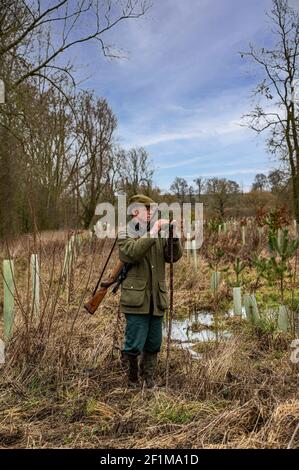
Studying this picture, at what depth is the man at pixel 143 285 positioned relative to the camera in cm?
341

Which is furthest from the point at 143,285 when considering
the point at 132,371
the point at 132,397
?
the point at 132,397

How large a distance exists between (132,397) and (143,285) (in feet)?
2.66

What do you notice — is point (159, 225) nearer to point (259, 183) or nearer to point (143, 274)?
point (143, 274)

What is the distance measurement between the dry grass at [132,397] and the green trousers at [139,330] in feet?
1.06

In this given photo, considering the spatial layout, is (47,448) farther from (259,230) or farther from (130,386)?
(259,230)

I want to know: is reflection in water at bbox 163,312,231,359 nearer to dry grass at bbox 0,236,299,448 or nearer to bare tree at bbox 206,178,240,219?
dry grass at bbox 0,236,299,448

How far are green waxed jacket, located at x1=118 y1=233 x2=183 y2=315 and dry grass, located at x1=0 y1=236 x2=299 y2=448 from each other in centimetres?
63

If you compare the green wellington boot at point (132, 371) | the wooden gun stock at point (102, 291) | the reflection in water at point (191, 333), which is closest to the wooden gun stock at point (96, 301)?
the wooden gun stock at point (102, 291)

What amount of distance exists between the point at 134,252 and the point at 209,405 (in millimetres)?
1167

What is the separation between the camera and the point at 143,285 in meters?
3.45

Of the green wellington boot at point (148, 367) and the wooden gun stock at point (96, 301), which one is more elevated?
the wooden gun stock at point (96, 301)

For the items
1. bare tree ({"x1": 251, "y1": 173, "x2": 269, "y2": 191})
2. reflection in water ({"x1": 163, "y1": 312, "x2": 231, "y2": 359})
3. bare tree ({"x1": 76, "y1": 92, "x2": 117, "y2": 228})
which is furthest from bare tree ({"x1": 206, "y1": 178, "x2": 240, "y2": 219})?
bare tree ({"x1": 76, "y1": 92, "x2": 117, "y2": 228})

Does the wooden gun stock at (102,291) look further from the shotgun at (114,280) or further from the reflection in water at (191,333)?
the reflection in water at (191,333)

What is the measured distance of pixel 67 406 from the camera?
3234mm
